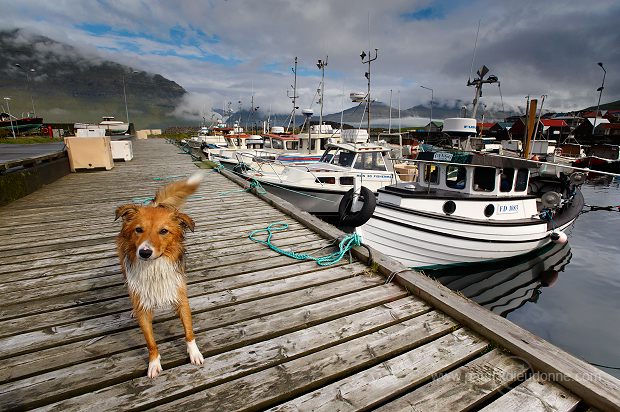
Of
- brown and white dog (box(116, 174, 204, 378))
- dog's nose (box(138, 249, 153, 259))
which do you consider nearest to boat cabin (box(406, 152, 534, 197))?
brown and white dog (box(116, 174, 204, 378))

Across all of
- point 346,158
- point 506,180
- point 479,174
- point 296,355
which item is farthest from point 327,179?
point 296,355

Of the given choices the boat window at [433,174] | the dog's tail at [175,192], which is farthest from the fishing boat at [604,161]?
the dog's tail at [175,192]

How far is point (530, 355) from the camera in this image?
2.24 m

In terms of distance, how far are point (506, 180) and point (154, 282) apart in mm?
9936

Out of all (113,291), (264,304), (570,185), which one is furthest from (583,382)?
(570,185)

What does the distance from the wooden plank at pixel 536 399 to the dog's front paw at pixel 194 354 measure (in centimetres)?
206

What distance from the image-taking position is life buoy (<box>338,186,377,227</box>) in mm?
4945

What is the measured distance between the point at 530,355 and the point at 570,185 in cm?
1324

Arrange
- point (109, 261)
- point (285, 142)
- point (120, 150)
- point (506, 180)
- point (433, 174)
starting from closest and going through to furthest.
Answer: point (109, 261)
point (506, 180)
point (433, 174)
point (120, 150)
point (285, 142)

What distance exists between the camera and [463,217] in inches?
324

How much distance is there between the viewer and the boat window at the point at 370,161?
1288cm

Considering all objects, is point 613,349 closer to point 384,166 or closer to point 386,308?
point 386,308

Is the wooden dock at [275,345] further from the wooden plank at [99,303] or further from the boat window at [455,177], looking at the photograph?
the boat window at [455,177]

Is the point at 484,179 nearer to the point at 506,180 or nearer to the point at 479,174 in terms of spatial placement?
the point at 479,174
